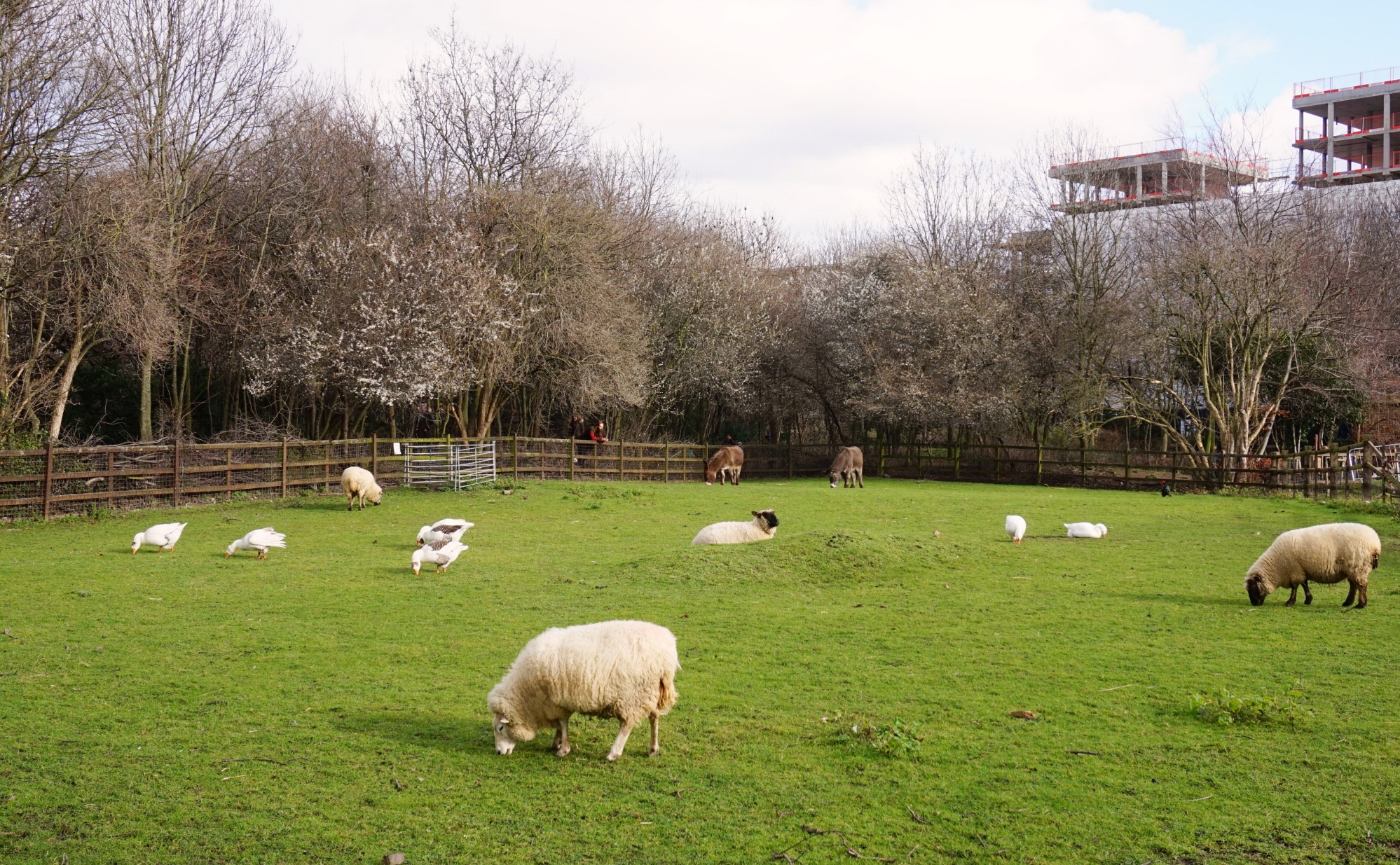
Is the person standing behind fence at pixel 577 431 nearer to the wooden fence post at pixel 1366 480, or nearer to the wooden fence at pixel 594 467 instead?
the wooden fence at pixel 594 467

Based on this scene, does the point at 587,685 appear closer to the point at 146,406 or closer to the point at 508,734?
the point at 508,734

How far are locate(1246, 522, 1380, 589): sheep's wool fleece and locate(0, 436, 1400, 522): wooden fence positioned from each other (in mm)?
9373

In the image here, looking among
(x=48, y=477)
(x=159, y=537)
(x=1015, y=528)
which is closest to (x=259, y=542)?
(x=159, y=537)

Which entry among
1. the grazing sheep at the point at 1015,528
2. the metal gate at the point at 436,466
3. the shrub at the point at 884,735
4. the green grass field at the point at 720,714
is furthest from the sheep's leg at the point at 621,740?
the metal gate at the point at 436,466

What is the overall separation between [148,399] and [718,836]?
24613 mm

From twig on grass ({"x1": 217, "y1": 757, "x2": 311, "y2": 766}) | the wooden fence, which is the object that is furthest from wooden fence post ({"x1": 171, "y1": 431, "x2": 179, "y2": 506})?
twig on grass ({"x1": 217, "y1": 757, "x2": 311, "y2": 766})

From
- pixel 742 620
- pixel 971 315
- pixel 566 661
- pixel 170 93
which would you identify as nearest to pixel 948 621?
pixel 742 620

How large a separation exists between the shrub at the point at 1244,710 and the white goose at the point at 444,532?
34.6ft

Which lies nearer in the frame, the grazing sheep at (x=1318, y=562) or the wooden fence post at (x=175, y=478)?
the grazing sheep at (x=1318, y=562)

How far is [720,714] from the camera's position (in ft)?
23.1

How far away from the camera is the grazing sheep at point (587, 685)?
241 inches

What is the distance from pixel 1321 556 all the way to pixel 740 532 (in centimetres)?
799

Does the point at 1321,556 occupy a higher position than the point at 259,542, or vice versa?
the point at 1321,556

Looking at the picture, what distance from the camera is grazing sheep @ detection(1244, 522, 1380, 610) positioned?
10844 mm
